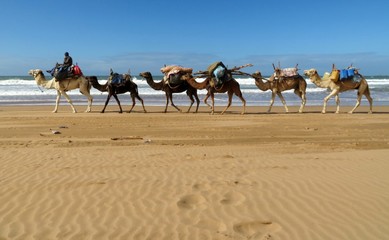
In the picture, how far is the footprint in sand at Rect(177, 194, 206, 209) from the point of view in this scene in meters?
4.93

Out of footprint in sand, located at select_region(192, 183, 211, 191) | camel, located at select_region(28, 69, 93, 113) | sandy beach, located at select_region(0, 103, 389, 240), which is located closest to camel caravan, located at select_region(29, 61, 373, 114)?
camel, located at select_region(28, 69, 93, 113)

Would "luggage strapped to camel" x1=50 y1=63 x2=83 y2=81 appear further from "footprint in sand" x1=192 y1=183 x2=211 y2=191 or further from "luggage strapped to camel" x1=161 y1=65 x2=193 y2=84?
"footprint in sand" x1=192 y1=183 x2=211 y2=191

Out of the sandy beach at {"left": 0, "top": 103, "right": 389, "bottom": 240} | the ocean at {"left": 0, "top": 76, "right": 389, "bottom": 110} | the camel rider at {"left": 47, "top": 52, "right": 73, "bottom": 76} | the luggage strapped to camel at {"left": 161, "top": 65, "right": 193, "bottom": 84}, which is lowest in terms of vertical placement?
the ocean at {"left": 0, "top": 76, "right": 389, "bottom": 110}

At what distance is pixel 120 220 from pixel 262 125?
9.18 m

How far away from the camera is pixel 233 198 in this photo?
204 inches

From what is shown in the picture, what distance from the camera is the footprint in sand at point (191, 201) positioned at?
16.2ft

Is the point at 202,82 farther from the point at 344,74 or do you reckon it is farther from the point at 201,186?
the point at 201,186

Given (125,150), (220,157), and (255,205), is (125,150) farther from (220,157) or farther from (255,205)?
(255,205)

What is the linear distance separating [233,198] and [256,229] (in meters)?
0.96

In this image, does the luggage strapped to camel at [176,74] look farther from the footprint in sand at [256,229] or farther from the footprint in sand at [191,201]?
the footprint in sand at [256,229]

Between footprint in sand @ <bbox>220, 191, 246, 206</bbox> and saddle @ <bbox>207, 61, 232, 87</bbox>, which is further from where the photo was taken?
saddle @ <bbox>207, 61, 232, 87</bbox>

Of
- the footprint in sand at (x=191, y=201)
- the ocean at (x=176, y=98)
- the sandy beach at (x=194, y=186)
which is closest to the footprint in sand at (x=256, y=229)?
the sandy beach at (x=194, y=186)

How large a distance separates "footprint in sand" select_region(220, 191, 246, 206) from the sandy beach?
1cm

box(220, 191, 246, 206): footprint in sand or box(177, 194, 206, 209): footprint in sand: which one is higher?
box(177, 194, 206, 209): footprint in sand
